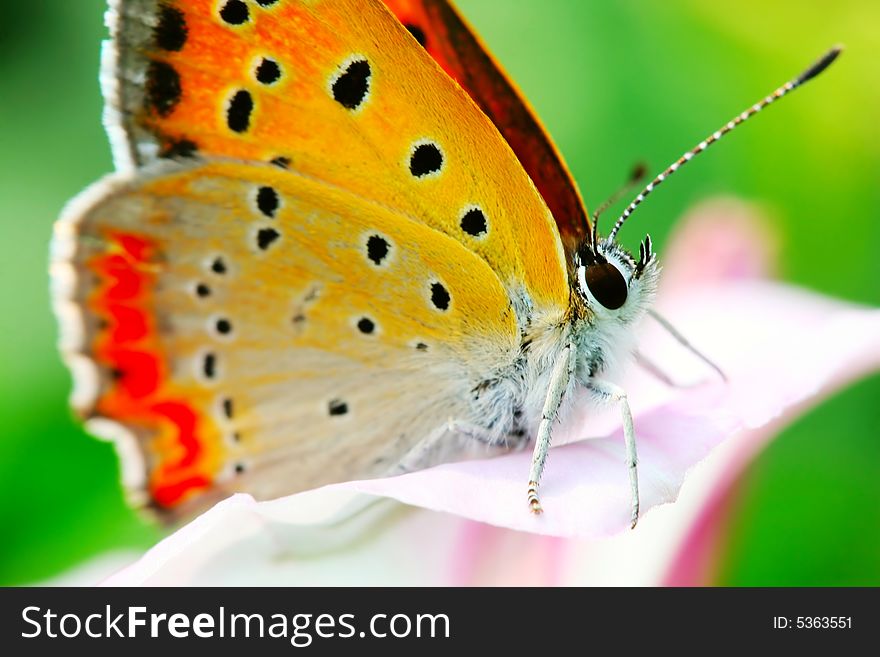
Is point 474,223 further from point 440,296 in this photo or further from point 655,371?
point 655,371

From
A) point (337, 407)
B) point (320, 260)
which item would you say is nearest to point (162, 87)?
point (320, 260)

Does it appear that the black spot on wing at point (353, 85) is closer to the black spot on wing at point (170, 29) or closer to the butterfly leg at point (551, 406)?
the black spot on wing at point (170, 29)

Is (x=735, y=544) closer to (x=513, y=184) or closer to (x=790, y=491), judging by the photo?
(x=790, y=491)

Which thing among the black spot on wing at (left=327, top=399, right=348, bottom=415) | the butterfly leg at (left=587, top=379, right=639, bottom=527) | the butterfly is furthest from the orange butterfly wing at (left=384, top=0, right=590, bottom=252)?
the black spot on wing at (left=327, top=399, right=348, bottom=415)

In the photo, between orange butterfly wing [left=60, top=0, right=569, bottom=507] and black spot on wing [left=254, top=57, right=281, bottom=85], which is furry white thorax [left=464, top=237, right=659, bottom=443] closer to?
orange butterfly wing [left=60, top=0, right=569, bottom=507]

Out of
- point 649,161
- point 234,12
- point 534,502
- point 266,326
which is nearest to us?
point 534,502
